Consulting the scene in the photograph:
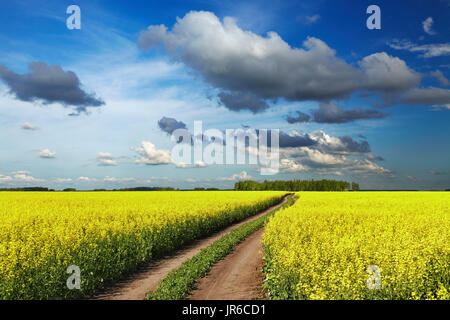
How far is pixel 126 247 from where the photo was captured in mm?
14070

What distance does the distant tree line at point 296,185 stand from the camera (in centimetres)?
15890

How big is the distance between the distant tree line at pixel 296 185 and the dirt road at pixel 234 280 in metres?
143

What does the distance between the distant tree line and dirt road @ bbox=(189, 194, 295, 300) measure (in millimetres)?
142946

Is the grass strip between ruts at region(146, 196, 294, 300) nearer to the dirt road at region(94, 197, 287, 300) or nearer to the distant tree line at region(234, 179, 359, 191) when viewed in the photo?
the dirt road at region(94, 197, 287, 300)

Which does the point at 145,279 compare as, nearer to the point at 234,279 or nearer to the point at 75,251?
the point at 75,251

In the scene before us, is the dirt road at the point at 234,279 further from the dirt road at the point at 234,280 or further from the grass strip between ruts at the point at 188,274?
the grass strip between ruts at the point at 188,274

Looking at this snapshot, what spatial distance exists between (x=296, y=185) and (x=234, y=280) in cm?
15421

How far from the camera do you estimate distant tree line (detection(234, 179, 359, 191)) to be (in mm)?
158900

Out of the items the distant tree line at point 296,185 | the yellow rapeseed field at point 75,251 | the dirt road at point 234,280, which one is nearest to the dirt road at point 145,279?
the yellow rapeseed field at point 75,251
